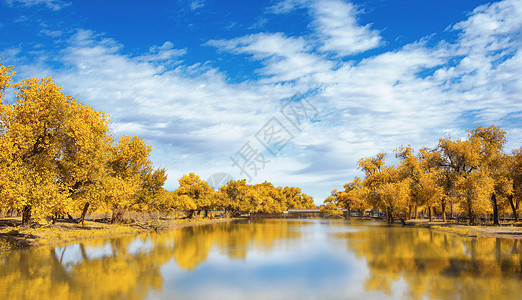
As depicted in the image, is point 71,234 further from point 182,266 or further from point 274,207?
point 274,207

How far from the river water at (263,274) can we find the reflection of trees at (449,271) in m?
0.04

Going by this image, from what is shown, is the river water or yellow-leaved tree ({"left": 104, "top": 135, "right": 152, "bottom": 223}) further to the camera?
yellow-leaved tree ({"left": 104, "top": 135, "right": 152, "bottom": 223})

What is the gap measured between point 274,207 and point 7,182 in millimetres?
109693

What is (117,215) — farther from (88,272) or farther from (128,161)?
(88,272)

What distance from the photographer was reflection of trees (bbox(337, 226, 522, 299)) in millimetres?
13523

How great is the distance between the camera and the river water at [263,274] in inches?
537

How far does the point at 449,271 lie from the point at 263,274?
9.83m

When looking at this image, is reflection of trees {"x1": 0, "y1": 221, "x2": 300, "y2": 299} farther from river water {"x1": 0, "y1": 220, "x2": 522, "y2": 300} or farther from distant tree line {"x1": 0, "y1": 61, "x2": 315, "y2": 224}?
distant tree line {"x1": 0, "y1": 61, "x2": 315, "y2": 224}

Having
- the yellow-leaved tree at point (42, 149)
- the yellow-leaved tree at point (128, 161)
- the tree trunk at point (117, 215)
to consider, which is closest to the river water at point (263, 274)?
the yellow-leaved tree at point (42, 149)

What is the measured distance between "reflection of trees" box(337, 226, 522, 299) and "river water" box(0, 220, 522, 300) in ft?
0.14

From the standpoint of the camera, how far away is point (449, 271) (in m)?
17.4

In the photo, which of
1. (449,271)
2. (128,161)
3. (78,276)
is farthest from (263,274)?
(128,161)

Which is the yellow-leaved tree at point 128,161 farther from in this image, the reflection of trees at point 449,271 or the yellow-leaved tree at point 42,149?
the reflection of trees at point 449,271

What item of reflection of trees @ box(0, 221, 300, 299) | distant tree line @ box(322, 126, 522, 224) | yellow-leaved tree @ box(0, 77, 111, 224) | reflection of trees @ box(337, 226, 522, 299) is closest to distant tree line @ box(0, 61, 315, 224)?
yellow-leaved tree @ box(0, 77, 111, 224)
